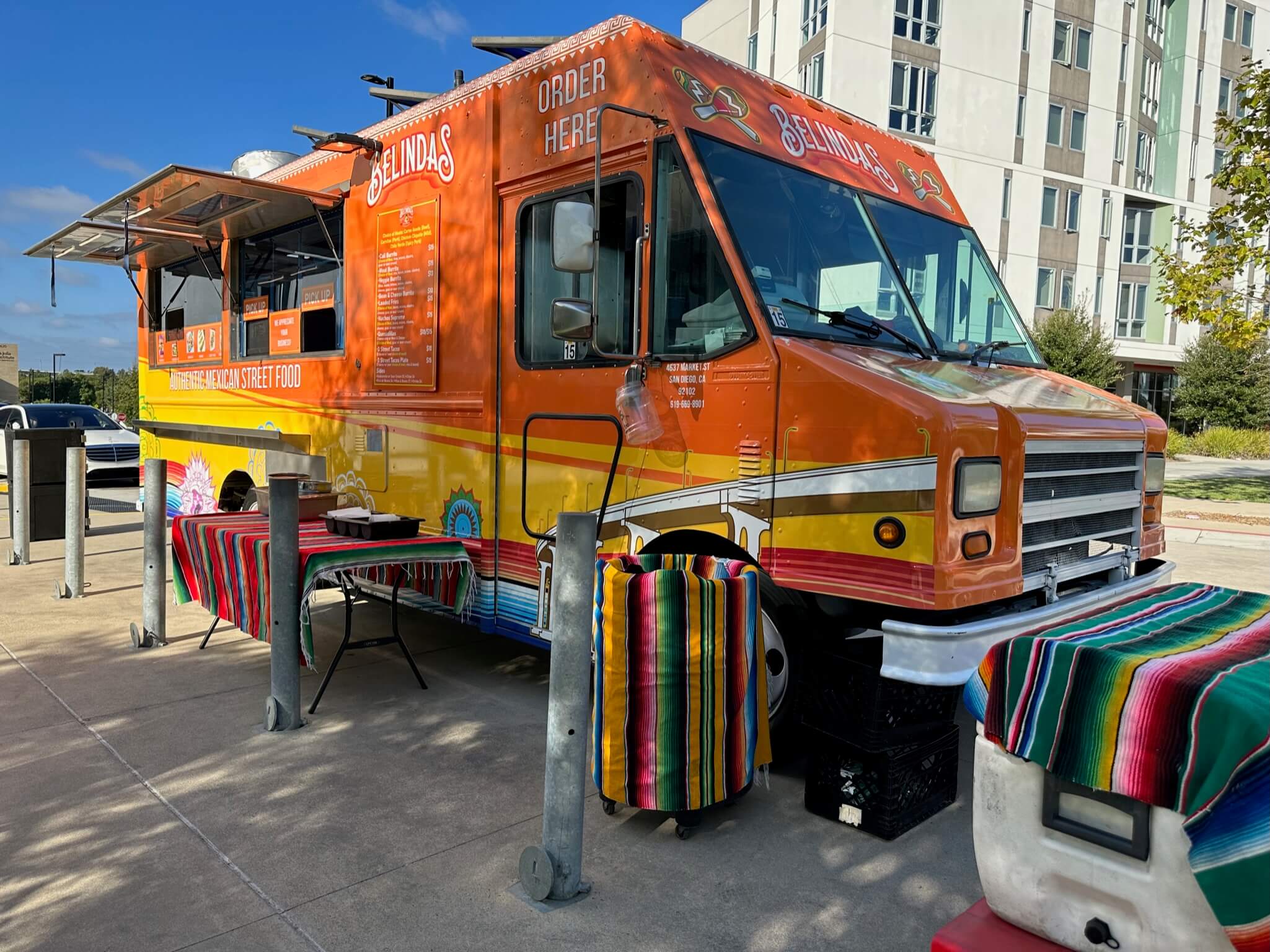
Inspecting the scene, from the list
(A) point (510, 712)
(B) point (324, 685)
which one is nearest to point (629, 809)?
(A) point (510, 712)

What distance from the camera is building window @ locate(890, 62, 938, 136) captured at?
2741cm

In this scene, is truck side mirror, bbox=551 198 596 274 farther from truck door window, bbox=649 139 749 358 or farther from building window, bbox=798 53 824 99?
building window, bbox=798 53 824 99

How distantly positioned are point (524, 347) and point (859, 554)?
2180mm

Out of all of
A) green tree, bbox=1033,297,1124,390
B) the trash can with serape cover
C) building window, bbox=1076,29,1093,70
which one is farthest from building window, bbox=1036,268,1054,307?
the trash can with serape cover

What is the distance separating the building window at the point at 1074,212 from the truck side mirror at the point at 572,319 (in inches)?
1273

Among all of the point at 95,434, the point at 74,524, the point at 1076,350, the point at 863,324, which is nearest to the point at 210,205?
the point at 74,524

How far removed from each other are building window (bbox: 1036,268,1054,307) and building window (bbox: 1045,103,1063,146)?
416 cm

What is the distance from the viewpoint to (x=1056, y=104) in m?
→ 30.4

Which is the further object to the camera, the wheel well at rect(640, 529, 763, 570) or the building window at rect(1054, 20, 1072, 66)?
the building window at rect(1054, 20, 1072, 66)

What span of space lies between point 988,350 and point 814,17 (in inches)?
1055

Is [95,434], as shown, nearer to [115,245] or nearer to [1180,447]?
[115,245]

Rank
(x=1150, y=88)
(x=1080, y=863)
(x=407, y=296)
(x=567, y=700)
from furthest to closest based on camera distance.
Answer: (x=1150, y=88)
(x=407, y=296)
(x=567, y=700)
(x=1080, y=863)

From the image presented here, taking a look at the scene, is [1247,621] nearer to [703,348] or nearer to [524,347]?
[703,348]

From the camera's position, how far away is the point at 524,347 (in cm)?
471
